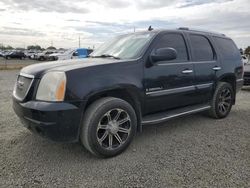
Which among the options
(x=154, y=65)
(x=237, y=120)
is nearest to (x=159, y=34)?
(x=154, y=65)

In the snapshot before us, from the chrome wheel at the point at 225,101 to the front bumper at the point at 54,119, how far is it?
342 cm

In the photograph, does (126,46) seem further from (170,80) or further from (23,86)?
(23,86)

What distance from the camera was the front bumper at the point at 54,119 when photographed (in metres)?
2.90

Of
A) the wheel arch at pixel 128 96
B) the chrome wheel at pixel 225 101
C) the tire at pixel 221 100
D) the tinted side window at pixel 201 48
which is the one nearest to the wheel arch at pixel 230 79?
the tire at pixel 221 100

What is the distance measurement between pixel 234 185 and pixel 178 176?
62 cm

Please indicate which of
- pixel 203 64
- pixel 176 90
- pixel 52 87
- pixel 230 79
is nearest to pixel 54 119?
pixel 52 87

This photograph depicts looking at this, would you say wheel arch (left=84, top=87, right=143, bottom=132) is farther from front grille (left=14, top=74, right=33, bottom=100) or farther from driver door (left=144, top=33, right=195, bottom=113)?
front grille (left=14, top=74, right=33, bottom=100)

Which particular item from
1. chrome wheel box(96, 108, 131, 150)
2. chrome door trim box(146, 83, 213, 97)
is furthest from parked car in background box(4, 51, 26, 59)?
chrome wheel box(96, 108, 131, 150)

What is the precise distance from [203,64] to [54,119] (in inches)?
120

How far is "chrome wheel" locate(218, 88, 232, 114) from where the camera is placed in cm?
525

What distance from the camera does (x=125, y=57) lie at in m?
3.84

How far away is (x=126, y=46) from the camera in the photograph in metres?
4.20

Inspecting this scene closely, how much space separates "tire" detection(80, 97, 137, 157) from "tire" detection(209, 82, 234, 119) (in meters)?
2.28

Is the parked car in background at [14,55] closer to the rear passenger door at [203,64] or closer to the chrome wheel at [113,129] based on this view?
the rear passenger door at [203,64]
